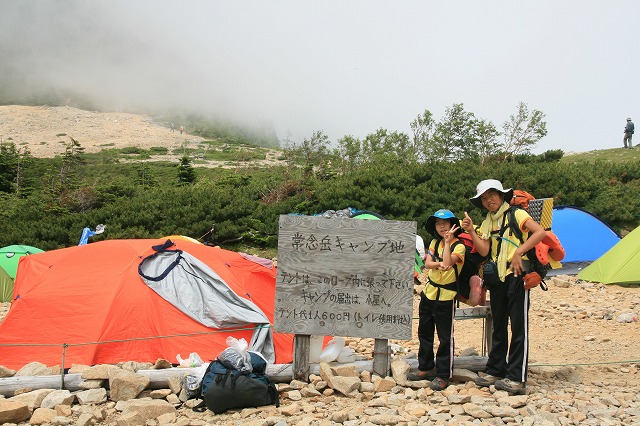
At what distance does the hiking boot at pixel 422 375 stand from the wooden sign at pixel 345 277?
0.35 metres

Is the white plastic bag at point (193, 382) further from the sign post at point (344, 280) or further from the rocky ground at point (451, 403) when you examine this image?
the sign post at point (344, 280)

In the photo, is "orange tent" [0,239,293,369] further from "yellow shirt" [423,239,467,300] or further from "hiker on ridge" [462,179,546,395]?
"hiker on ridge" [462,179,546,395]

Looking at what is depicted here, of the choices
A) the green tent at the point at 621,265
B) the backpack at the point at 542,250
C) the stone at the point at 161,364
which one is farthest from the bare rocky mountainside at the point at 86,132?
the backpack at the point at 542,250

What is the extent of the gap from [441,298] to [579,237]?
9.47 m

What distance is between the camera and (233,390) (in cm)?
438

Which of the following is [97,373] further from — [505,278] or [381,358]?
[505,278]

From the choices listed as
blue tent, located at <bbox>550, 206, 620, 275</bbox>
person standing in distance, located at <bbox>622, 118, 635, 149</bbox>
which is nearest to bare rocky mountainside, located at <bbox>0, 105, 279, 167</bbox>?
person standing in distance, located at <bbox>622, 118, 635, 149</bbox>

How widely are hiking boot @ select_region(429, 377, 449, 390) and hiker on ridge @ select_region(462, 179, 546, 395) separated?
12.3 inches

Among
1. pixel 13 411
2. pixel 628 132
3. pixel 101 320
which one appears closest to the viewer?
pixel 13 411

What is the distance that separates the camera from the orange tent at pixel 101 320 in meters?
5.85

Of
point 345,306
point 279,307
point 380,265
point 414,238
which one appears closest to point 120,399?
point 279,307

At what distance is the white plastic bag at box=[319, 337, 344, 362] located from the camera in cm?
511

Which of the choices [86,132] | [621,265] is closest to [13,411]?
[621,265]

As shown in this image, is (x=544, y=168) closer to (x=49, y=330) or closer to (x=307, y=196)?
(x=307, y=196)
